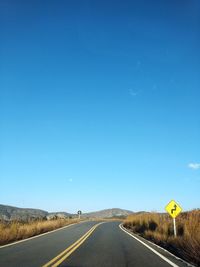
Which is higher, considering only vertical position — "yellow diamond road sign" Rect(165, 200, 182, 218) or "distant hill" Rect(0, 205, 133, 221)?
"distant hill" Rect(0, 205, 133, 221)

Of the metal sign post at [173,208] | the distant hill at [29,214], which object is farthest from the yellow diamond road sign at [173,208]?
the distant hill at [29,214]

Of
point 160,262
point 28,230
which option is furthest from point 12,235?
point 160,262

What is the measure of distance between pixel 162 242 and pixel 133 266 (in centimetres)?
847

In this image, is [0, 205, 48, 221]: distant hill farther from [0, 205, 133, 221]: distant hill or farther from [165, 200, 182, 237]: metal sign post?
[165, 200, 182, 237]: metal sign post

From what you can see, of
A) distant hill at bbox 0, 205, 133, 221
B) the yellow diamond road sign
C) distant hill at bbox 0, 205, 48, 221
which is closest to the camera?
the yellow diamond road sign

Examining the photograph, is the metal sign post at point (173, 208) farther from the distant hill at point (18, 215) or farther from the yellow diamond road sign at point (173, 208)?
the distant hill at point (18, 215)

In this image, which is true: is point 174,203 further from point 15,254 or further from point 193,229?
point 15,254

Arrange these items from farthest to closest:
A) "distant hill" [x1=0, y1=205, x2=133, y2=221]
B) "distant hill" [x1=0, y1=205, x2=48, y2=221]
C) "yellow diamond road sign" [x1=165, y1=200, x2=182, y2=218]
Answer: "distant hill" [x1=0, y1=205, x2=133, y2=221] → "distant hill" [x1=0, y1=205, x2=48, y2=221] → "yellow diamond road sign" [x1=165, y1=200, x2=182, y2=218]

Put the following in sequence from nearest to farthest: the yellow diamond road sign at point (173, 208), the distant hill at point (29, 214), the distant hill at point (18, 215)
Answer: the yellow diamond road sign at point (173, 208), the distant hill at point (18, 215), the distant hill at point (29, 214)

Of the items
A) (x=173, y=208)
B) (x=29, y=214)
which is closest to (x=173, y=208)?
(x=173, y=208)

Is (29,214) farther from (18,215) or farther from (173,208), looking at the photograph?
(173,208)

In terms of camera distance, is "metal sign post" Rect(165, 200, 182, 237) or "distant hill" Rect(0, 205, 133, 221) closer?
"metal sign post" Rect(165, 200, 182, 237)

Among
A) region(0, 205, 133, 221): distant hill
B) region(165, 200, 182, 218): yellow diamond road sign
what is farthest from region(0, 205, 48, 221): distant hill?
region(165, 200, 182, 218): yellow diamond road sign

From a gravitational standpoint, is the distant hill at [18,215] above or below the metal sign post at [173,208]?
above
